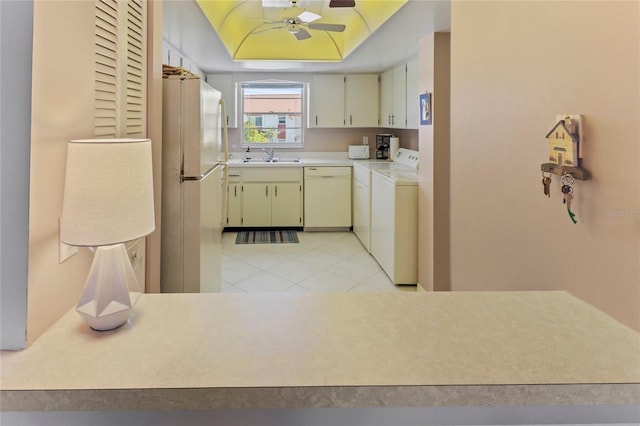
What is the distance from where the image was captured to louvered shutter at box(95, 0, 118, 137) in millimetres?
1341

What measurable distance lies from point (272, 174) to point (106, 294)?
4710mm

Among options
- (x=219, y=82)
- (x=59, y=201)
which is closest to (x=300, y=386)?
(x=59, y=201)

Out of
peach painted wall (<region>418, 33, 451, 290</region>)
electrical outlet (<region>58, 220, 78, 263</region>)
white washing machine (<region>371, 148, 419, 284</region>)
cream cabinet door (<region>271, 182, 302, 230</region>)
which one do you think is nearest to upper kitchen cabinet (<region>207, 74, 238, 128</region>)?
cream cabinet door (<region>271, 182, 302, 230</region>)

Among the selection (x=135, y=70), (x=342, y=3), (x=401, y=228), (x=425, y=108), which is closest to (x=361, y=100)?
(x=425, y=108)

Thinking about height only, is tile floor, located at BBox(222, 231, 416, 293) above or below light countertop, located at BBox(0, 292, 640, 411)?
below

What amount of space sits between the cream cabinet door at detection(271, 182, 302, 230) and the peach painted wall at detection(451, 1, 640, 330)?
3.85 meters

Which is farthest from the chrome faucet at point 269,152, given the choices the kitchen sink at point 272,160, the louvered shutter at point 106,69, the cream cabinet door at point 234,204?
the louvered shutter at point 106,69

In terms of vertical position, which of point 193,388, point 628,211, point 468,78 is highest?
point 468,78

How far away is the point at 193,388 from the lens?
2.57ft

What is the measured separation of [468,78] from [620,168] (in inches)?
36.2

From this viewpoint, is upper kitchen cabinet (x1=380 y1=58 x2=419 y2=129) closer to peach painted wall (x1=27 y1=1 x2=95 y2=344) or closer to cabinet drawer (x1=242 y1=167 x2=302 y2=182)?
cabinet drawer (x1=242 y1=167 x2=302 y2=182)

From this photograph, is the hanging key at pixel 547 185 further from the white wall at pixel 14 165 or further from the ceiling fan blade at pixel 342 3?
the ceiling fan blade at pixel 342 3

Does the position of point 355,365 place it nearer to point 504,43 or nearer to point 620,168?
point 620,168

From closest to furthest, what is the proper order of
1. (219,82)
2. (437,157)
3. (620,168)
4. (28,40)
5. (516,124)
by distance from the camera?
(28,40)
(620,168)
(516,124)
(437,157)
(219,82)
